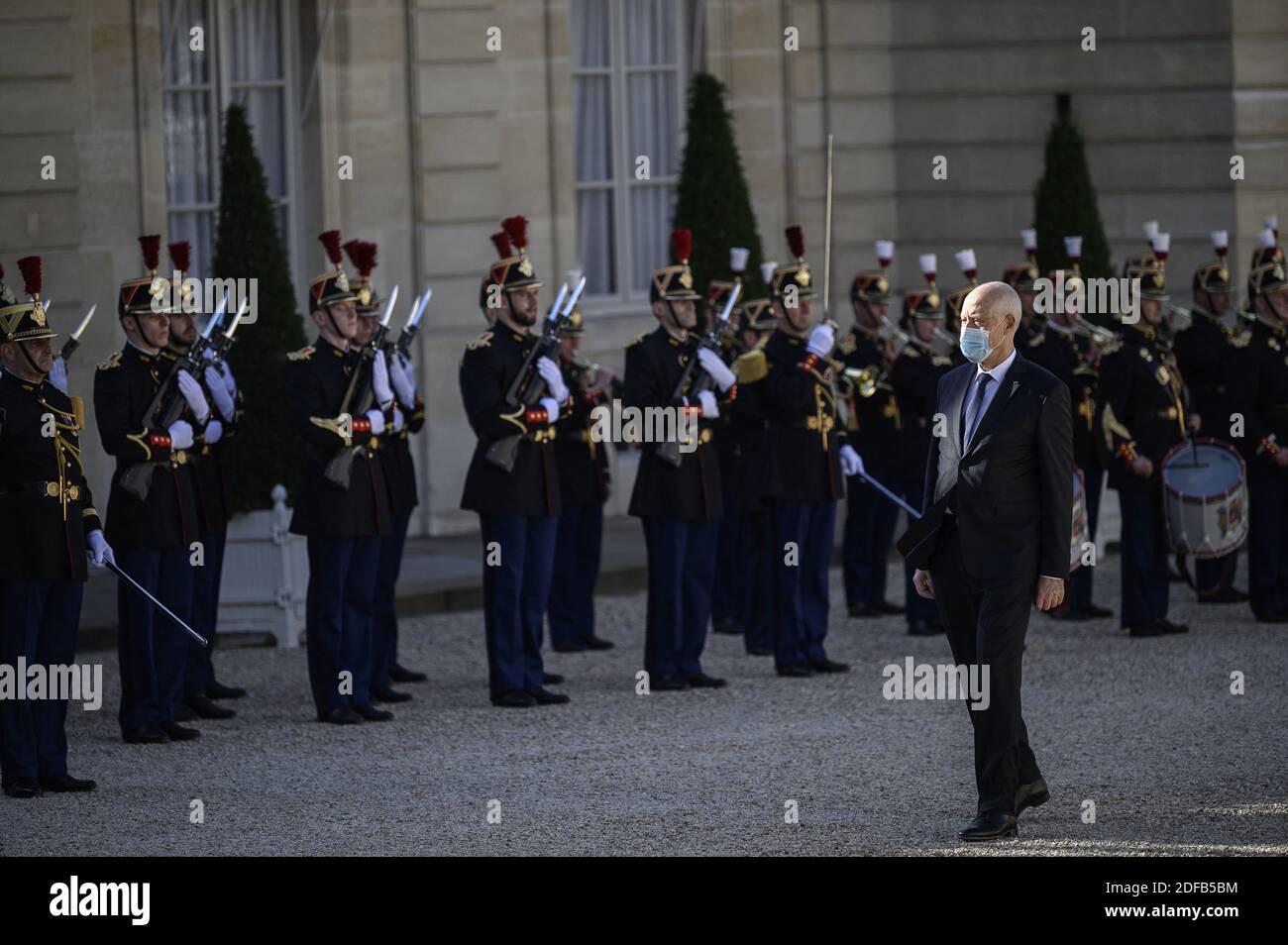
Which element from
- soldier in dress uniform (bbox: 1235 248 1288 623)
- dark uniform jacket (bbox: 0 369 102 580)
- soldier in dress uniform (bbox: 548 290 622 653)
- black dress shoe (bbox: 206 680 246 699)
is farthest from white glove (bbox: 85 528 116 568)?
soldier in dress uniform (bbox: 1235 248 1288 623)

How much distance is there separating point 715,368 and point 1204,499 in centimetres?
300

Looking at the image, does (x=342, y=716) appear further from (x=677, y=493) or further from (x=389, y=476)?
(x=677, y=493)

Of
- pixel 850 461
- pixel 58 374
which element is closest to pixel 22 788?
pixel 58 374

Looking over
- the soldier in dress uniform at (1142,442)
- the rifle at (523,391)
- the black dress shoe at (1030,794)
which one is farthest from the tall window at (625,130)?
the black dress shoe at (1030,794)

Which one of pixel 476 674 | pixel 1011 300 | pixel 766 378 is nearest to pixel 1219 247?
pixel 766 378

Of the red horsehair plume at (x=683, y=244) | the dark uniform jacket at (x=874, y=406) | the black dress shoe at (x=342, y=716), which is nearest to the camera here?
the black dress shoe at (x=342, y=716)

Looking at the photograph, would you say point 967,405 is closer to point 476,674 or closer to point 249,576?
point 476,674

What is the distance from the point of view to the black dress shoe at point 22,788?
29.7ft

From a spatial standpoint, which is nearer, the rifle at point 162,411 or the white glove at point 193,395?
the rifle at point 162,411

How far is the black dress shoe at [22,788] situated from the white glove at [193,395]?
190cm

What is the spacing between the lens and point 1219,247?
14.0 m

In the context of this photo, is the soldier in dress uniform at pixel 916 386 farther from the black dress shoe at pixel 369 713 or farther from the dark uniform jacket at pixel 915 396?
the black dress shoe at pixel 369 713

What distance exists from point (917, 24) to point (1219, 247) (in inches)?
222

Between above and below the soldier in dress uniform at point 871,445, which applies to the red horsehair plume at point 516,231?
above
